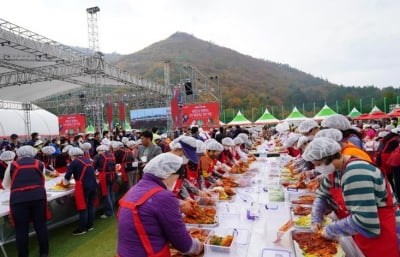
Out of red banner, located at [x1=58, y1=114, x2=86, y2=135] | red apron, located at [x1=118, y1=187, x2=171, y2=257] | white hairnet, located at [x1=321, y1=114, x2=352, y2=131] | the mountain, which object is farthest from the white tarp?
red apron, located at [x1=118, y1=187, x2=171, y2=257]

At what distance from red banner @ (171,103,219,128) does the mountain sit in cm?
2505

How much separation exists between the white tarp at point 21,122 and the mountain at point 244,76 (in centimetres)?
1997

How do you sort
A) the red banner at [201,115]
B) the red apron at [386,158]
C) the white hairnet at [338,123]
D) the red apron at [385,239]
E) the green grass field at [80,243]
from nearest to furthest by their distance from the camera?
the red apron at [385,239], the white hairnet at [338,123], the green grass field at [80,243], the red apron at [386,158], the red banner at [201,115]

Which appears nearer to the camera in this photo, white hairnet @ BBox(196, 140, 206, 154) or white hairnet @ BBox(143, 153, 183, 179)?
white hairnet @ BBox(143, 153, 183, 179)

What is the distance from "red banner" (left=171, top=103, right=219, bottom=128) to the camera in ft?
48.9

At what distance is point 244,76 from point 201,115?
60.5 meters

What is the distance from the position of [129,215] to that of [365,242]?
151cm

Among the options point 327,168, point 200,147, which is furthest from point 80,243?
point 327,168

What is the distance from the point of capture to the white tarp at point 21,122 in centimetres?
2618

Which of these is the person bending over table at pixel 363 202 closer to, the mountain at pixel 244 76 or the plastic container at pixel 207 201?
the plastic container at pixel 207 201

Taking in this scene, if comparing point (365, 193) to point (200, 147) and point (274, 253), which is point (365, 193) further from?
point (200, 147)

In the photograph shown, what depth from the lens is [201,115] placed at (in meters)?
15.2

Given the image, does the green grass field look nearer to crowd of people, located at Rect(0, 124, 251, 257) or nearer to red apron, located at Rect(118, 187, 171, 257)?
crowd of people, located at Rect(0, 124, 251, 257)

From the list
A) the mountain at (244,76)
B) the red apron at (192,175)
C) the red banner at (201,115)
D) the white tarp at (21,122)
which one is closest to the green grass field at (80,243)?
the red apron at (192,175)
